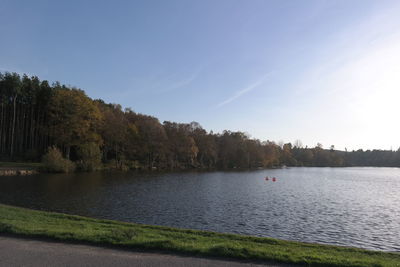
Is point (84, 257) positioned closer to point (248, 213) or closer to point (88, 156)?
point (248, 213)

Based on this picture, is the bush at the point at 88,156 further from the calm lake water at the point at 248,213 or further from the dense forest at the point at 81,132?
the calm lake water at the point at 248,213

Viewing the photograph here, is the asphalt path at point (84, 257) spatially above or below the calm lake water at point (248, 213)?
above

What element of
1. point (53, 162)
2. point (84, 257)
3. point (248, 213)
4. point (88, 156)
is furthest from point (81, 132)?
point (84, 257)

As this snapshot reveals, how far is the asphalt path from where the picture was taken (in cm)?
794

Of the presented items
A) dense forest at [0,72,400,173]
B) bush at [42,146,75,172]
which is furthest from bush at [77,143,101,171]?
bush at [42,146,75,172]

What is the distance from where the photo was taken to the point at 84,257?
8.49 m

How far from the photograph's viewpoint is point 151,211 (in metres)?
23.1

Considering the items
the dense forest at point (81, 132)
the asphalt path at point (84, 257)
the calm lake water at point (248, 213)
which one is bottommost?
the calm lake water at point (248, 213)

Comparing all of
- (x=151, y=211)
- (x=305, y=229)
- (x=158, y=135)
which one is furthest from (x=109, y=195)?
(x=158, y=135)

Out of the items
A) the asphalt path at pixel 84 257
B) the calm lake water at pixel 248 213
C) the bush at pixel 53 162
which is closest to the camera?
the asphalt path at pixel 84 257

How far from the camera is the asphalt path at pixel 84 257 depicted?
26.1ft

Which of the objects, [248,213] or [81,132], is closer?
[248,213]

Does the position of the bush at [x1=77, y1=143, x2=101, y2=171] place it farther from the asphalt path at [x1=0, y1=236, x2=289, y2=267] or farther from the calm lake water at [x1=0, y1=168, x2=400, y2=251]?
the asphalt path at [x1=0, y1=236, x2=289, y2=267]

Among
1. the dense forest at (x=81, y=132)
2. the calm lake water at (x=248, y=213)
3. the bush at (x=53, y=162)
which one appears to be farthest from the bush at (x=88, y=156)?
the calm lake water at (x=248, y=213)
